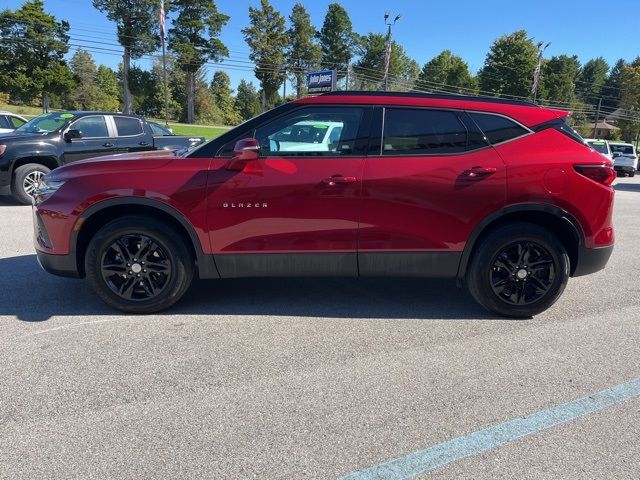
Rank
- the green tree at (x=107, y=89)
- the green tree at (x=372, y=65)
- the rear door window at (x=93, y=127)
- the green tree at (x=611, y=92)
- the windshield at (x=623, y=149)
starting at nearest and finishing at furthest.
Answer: the rear door window at (x=93, y=127) < the windshield at (x=623, y=149) < the green tree at (x=107, y=89) < the green tree at (x=372, y=65) < the green tree at (x=611, y=92)

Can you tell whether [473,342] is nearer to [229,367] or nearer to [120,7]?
[229,367]

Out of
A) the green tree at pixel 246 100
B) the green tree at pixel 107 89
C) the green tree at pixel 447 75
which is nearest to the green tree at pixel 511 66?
the green tree at pixel 447 75

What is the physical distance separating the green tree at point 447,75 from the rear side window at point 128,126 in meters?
74.3

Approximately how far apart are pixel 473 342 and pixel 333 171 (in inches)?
67.2

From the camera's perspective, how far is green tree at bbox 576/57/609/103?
104675mm

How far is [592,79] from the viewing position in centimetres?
10938

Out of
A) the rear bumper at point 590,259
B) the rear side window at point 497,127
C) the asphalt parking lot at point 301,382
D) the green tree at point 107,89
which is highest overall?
the green tree at point 107,89

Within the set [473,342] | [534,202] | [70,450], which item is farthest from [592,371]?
[70,450]

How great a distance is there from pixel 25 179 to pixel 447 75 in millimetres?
82003

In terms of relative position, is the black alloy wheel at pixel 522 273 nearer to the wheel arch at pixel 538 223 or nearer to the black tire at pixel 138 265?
the wheel arch at pixel 538 223

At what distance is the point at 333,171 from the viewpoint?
376cm

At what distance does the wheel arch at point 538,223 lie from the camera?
388cm

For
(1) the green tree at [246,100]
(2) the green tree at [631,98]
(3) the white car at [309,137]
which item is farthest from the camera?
(1) the green tree at [246,100]

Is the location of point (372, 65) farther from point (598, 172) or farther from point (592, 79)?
point (598, 172)
